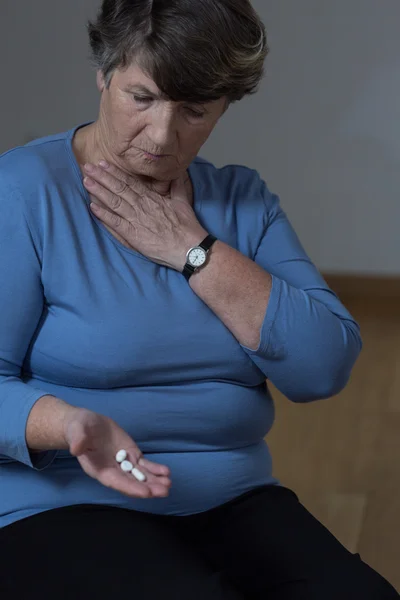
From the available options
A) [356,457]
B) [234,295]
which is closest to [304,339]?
[234,295]

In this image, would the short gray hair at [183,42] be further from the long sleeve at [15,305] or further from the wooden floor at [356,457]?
the wooden floor at [356,457]

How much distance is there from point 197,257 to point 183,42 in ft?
0.98

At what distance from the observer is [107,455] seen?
1000mm

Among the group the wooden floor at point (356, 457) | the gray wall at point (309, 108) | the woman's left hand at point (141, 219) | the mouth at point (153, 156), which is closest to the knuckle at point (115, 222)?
the woman's left hand at point (141, 219)

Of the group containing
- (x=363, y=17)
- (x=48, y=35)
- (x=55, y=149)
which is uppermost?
(x=363, y=17)

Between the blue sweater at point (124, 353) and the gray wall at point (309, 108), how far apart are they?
2.09 meters

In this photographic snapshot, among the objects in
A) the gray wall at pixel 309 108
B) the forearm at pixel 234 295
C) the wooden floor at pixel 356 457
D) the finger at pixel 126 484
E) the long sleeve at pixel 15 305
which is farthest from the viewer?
the gray wall at pixel 309 108

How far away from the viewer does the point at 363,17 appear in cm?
322

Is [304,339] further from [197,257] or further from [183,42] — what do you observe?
[183,42]

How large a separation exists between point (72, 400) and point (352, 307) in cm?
233

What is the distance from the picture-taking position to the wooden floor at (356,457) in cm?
210

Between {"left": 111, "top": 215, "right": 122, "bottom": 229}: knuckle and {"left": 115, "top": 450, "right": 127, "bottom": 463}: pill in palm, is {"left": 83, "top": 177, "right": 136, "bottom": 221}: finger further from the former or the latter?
{"left": 115, "top": 450, "right": 127, "bottom": 463}: pill in palm

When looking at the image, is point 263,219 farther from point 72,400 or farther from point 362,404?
point 362,404

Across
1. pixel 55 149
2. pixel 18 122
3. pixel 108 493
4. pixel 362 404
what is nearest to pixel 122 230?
pixel 55 149
